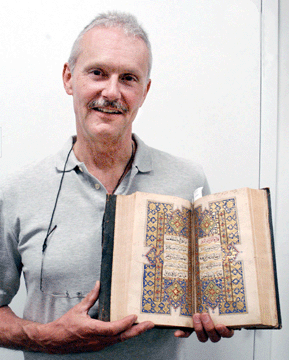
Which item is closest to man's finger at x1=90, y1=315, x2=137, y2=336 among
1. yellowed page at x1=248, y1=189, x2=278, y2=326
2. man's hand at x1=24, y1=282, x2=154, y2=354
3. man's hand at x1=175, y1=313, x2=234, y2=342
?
man's hand at x1=24, y1=282, x2=154, y2=354

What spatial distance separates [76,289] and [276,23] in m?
1.12

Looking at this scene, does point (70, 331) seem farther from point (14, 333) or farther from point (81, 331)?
point (14, 333)

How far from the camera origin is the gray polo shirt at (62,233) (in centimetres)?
87

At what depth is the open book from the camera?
2.26 feet

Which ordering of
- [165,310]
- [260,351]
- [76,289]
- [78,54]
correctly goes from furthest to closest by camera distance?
1. [260,351]
2. [78,54]
3. [76,289]
4. [165,310]

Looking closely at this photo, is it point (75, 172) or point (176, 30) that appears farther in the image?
point (176, 30)

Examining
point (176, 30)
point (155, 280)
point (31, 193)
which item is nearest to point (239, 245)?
point (155, 280)

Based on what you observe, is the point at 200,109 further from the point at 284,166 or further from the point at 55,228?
the point at 55,228

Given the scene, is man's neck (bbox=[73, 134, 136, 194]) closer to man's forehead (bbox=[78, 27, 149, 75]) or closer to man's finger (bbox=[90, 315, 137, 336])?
man's forehead (bbox=[78, 27, 149, 75])

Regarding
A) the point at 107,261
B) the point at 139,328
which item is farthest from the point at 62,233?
the point at 139,328

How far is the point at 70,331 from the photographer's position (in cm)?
77

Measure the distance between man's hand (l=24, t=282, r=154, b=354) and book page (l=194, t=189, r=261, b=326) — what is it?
0.14 metres

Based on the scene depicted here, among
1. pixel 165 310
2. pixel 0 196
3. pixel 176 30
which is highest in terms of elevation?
pixel 176 30

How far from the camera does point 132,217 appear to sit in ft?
2.39
